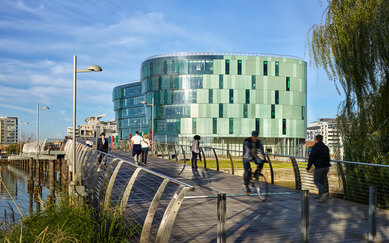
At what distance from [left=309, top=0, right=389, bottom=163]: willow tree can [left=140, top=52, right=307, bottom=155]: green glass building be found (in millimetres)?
44878

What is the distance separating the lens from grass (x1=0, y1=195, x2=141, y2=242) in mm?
5195

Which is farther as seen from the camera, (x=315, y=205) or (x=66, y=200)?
(x=315, y=205)

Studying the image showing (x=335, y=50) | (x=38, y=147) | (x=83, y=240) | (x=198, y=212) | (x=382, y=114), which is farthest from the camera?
(x=38, y=147)

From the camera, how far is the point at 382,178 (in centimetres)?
927

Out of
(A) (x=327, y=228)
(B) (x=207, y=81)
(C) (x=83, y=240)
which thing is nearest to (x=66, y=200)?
(C) (x=83, y=240)

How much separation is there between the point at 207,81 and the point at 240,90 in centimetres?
511

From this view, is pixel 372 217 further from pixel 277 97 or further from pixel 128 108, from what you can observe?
pixel 128 108

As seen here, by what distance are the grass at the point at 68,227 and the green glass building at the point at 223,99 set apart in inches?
1987

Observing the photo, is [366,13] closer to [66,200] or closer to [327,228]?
[327,228]

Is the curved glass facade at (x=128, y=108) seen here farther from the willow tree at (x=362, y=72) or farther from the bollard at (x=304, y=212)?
the bollard at (x=304, y=212)

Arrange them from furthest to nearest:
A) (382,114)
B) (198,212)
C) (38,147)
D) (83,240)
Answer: (38,147) < (382,114) < (198,212) < (83,240)

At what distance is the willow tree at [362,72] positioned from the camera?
10500mm

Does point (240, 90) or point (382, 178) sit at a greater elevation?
point (240, 90)

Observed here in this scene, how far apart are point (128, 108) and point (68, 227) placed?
85958 millimetres
